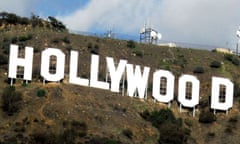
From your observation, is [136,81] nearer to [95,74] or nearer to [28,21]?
[95,74]

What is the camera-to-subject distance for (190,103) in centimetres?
8625

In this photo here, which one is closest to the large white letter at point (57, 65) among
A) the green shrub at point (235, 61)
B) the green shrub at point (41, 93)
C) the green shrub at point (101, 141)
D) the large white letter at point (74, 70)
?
the large white letter at point (74, 70)

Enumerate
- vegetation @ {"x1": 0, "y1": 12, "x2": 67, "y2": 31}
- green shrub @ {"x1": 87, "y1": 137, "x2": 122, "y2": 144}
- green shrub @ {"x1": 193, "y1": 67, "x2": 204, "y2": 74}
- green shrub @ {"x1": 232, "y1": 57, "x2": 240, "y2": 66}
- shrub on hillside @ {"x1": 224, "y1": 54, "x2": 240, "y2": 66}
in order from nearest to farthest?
green shrub @ {"x1": 87, "y1": 137, "x2": 122, "y2": 144}
green shrub @ {"x1": 193, "y1": 67, "x2": 204, "y2": 74}
green shrub @ {"x1": 232, "y1": 57, "x2": 240, "y2": 66}
shrub on hillside @ {"x1": 224, "y1": 54, "x2": 240, "y2": 66}
vegetation @ {"x1": 0, "y1": 12, "x2": 67, "y2": 31}

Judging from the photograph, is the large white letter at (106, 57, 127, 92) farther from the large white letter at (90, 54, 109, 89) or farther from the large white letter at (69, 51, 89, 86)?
the large white letter at (69, 51, 89, 86)

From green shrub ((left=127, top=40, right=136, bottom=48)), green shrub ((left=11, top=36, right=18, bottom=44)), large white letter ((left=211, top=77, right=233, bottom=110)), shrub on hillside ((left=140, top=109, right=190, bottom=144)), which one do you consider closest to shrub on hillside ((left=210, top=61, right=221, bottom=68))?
green shrub ((left=127, top=40, right=136, bottom=48))

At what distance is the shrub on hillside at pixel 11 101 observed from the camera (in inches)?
2830

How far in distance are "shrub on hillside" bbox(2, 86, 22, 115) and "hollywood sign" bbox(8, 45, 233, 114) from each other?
5.42 meters

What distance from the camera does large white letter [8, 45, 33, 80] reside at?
78125 mm

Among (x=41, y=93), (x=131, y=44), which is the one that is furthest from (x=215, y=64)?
(x=41, y=93)

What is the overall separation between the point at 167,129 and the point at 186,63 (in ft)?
93.0

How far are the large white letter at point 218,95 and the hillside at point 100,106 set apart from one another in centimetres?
104

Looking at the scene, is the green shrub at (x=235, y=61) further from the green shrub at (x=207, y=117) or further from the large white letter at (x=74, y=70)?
the large white letter at (x=74, y=70)

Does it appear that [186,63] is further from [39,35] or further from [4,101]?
[4,101]

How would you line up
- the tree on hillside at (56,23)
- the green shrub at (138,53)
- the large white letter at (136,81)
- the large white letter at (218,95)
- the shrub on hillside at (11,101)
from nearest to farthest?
the shrub on hillside at (11,101) → the large white letter at (136,81) → the large white letter at (218,95) → the green shrub at (138,53) → the tree on hillside at (56,23)
